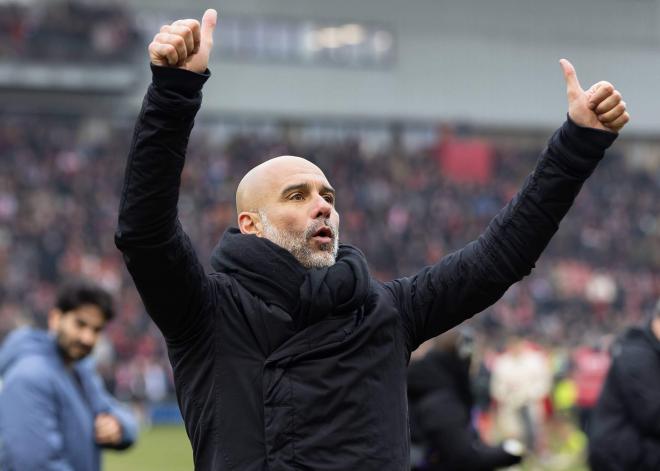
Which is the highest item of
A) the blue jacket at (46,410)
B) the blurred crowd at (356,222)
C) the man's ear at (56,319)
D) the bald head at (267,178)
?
the bald head at (267,178)

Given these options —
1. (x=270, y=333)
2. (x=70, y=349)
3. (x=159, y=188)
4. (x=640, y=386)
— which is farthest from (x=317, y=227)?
(x=640, y=386)

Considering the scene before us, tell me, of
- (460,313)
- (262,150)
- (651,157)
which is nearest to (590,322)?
(262,150)

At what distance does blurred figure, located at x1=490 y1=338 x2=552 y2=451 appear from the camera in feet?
56.0

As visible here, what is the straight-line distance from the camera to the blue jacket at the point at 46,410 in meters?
5.09

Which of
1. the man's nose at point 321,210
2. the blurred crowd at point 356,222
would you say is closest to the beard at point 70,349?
the man's nose at point 321,210

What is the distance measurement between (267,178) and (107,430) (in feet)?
7.58

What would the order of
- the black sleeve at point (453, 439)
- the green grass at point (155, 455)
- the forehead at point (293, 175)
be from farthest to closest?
the green grass at point (155, 455) < the black sleeve at point (453, 439) < the forehead at point (293, 175)

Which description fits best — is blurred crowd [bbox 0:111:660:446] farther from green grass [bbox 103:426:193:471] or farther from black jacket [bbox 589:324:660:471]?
black jacket [bbox 589:324:660:471]

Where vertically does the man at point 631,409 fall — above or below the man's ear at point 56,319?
below

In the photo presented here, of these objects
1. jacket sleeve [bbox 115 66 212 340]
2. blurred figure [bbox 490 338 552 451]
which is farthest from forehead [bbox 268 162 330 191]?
blurred figure [bbox 490 338 552 451]

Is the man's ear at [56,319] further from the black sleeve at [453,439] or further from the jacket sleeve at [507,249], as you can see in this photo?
the jacket sleeve at [507,249]

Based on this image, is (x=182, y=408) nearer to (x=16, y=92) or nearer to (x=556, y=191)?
(x=556, y=191)

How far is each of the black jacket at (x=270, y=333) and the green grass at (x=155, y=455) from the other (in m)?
11.4

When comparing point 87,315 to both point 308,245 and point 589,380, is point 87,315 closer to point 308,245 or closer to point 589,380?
point 308,245
